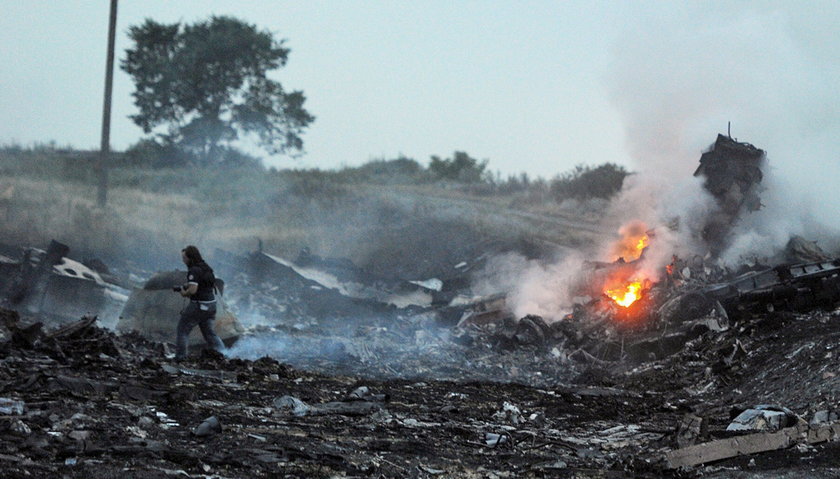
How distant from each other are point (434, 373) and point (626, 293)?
4911 mm

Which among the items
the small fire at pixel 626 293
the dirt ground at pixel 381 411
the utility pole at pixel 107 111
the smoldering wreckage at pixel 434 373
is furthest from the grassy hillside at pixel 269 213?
the dirt ground at pixel 381 411

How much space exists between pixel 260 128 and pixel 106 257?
62.5 ft

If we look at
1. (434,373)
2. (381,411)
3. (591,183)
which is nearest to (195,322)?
(434,373)

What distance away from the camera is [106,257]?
21469 millimetres

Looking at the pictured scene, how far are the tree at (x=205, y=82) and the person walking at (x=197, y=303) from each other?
91.9 ft

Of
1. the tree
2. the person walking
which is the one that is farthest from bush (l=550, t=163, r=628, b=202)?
the person walking

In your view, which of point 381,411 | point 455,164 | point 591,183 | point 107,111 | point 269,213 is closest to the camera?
point 381,411

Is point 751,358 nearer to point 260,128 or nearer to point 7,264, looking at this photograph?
point 7,264

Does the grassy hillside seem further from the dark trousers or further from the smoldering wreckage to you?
the dark trousers

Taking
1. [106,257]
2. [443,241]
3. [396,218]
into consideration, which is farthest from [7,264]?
[396,218]

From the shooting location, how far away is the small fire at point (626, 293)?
1608 cm

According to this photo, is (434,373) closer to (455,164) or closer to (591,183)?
(591,183)

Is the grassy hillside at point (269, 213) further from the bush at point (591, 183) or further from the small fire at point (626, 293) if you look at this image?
the small fire at point (626, 293)

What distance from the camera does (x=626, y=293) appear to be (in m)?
16.5
